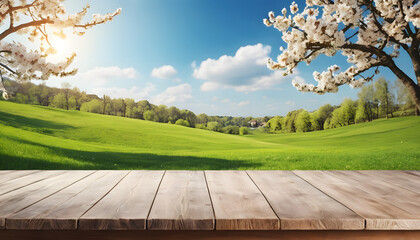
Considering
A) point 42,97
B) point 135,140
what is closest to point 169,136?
point 135,140

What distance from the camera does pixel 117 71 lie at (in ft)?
57.4

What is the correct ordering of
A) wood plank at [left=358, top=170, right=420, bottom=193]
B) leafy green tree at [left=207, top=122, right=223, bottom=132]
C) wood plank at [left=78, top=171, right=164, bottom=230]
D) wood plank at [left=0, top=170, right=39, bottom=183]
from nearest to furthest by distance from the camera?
1. wood plank at [left=78, top=171, right=164, bottom=230]
2. wood plank at [left=358, top=170, right=420, bottom=193]
3. wood plank at [left=0, top=170, right=39, bottom=183]
4. leafy green tree at [left=207, top=122, right=223, bottom=132]

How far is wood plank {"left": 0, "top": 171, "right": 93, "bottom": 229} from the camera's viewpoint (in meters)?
→ 1.47

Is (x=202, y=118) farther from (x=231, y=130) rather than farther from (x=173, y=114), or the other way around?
(x=231, y=130)

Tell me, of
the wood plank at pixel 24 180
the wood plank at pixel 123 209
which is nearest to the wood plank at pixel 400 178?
the wood plank at pixel 123 209

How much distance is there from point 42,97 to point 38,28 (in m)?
11.8

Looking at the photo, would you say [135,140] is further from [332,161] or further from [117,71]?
[332,161]

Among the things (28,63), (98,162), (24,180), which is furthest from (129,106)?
(24,180)

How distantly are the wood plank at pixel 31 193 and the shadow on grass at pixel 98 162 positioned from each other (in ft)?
16.2

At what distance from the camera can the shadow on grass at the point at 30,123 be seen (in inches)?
404

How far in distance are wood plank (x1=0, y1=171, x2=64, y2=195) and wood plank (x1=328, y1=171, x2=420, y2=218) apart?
2.50 m

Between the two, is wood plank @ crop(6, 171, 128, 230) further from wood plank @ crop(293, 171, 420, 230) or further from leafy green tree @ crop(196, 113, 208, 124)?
leafy green tree @ crop(196, 113, 208, 124)

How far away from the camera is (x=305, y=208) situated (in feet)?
4.90

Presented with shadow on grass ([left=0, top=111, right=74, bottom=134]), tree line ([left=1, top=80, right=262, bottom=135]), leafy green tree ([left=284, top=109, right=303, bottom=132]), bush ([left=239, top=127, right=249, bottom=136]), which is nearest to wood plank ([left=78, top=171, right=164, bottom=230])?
shadow on grass ([left=0, top=111, right=74, bottom=134])
